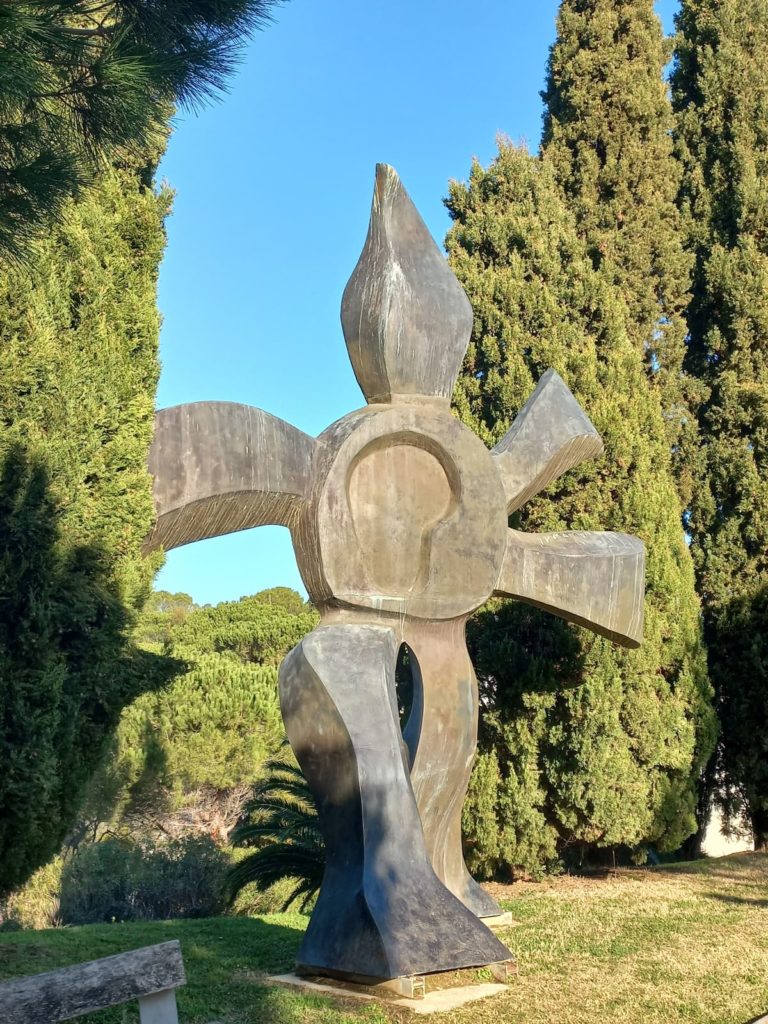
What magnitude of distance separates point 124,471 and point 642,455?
625cm

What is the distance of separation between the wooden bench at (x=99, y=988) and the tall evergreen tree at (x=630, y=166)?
32.6 feet

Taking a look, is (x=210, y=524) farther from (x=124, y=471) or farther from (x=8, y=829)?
(x=8, y=829)

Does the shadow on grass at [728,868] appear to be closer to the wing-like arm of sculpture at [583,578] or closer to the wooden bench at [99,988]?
the wing-like arm of sculpture at [583,578]

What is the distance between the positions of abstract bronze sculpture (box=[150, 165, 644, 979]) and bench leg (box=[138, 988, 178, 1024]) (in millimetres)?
1769

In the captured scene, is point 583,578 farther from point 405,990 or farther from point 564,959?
point 405,990

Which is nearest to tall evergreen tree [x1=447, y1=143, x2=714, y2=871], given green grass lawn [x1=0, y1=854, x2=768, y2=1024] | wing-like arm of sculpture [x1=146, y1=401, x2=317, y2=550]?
green grass lawn [x1=0, y1=854, x2=768, y2=1024]

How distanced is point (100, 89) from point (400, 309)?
7.45 ft

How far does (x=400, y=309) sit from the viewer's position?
612cm

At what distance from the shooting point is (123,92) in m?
4.23

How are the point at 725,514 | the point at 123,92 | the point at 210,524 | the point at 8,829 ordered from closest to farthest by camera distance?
the point at 123,92 → the point at 8,829 → the point at 210,524 → the point at 725,514

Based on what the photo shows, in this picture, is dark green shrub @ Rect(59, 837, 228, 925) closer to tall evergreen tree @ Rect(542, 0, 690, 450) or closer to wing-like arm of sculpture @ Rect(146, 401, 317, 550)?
wing-like arm of sculpture @ Rect(146, 401, 317, 550)

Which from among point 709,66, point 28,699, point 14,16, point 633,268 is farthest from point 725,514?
point 14,16

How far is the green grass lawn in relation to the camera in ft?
16.0

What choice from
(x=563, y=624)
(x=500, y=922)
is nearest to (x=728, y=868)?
(x=563, y=624)
